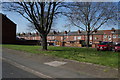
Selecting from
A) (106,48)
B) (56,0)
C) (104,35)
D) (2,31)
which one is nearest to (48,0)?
(56,0)

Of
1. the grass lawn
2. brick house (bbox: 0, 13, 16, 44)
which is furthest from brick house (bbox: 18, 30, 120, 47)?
the grass lawn

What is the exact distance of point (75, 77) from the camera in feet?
16.7

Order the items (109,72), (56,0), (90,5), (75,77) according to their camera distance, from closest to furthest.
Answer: (75,77)
(109,72)
(56,0)
(90,5)

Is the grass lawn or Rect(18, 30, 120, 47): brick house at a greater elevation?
Rect(18, 30, 120, 47): brick house

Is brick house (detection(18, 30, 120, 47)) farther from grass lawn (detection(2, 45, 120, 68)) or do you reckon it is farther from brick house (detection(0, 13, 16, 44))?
grass lawn (detection(2, 45, 120, 68))

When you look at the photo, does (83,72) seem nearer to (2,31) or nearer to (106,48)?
(106,48)

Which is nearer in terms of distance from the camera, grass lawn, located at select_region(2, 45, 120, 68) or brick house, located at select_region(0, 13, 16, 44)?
grass lawn, located at select_region(2, 45, 120, 68)

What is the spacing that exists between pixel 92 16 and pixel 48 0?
1505 centimetres

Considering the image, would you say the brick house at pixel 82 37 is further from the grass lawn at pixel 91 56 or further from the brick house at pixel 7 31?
the grass lawn at pixel 91 56

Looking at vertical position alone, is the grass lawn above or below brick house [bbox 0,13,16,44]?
below

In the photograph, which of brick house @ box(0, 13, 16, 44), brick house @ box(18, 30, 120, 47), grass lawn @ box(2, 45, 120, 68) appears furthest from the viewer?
brick house @ box(18, 30, 120, 47)

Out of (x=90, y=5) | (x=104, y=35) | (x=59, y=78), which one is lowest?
(x=59, y=78)

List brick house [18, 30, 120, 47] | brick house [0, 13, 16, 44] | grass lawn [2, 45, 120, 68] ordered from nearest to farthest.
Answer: grass lawn [2, 45, 120, 68] < brick house [0, 13, 16, 44] < brick house [18, 30, 120, 47]

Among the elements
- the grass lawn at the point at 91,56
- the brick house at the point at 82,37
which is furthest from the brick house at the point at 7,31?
the grass lawn at the point at 91,56
